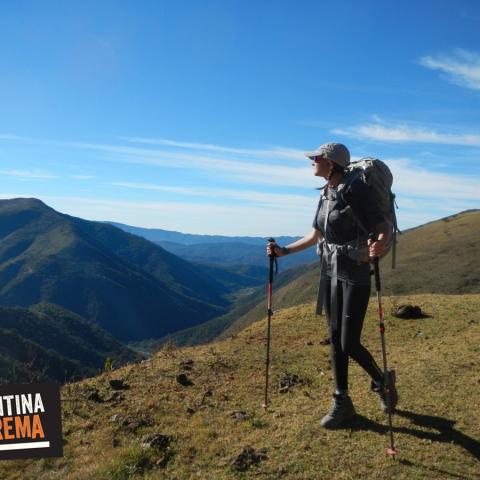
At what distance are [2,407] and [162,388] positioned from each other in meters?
3.56

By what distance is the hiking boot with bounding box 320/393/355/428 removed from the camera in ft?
25.2

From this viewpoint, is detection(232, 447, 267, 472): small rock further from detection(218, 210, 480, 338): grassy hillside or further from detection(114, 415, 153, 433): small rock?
detection(218, 210, 480, 338): grassy hillside

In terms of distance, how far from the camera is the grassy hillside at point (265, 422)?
268 inches

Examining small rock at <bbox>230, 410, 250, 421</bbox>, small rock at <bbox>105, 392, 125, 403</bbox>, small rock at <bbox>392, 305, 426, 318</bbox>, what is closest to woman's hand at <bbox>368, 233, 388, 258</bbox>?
small rock at <bbox>230, 410, 250, 421</bbox>

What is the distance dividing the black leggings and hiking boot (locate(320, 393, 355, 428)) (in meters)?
0.20

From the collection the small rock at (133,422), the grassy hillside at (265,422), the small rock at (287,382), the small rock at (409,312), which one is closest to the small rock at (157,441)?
the grassy hillside at (265,422)

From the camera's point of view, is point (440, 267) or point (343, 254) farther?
point (440, 267)

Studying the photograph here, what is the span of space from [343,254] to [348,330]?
43.8 inches

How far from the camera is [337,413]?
7.73 m

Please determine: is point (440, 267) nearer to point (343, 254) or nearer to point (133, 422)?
point (133, 422)

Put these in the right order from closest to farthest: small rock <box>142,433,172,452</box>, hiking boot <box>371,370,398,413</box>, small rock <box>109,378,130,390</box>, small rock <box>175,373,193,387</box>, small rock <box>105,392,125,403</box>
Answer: hiking boot <box>371,370,398,413</box>
small rock <box>142,433,172,452</box>
small rock <box>105,392,125,403</box>
small rock <box>109,378,130,390</box>
small rock <box>175,373,193,387</box>

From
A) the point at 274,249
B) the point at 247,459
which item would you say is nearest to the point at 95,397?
the point at 247,459

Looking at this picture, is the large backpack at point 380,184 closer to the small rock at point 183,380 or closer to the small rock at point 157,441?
the small rock at point 157,441

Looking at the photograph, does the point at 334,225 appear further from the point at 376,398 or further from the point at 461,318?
the point at 461,318
